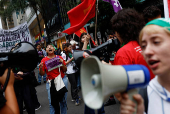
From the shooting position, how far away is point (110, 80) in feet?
2.93

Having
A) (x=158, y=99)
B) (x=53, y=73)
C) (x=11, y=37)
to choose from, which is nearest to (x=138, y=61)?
(x=158, y=99)

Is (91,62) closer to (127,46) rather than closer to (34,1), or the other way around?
(127,46)

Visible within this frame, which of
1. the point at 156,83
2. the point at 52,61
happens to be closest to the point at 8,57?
the point at 156,83

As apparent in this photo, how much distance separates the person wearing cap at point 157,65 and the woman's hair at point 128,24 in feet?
2.30

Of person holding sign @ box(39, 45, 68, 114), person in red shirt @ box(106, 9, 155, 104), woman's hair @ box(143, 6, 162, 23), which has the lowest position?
person holding sign @ box(39, 45, 68, 114)

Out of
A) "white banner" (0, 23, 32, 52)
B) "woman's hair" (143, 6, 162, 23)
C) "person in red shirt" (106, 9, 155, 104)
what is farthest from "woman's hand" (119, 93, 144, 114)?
"white banner" (0, 23, 32, 52)

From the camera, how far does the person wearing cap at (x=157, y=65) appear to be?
0.99 metres

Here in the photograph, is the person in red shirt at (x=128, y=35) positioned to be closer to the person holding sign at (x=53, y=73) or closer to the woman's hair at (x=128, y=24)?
the woman's hair at (x=128, y=24)

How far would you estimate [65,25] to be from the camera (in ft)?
75.6

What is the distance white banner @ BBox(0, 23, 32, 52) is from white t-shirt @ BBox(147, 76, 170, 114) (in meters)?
5.78

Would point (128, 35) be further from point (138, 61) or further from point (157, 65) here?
point (157, 65)

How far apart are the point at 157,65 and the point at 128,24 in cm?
89

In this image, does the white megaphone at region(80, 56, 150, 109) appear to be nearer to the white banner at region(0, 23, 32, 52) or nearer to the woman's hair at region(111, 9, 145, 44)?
the woman's hair at region(111, 9, 145, 44)

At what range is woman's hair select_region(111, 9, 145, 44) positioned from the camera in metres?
1.80
